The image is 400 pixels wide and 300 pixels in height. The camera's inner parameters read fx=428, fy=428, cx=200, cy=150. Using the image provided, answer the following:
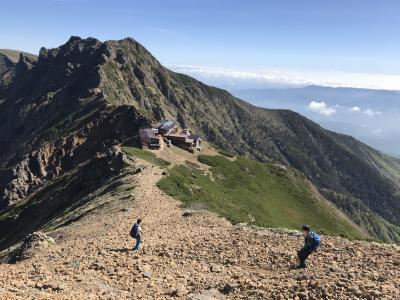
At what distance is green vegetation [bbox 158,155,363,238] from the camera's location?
7288 centimetres

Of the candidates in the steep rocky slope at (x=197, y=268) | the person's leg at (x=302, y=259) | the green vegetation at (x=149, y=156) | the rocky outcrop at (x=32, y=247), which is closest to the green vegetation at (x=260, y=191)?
the green vegetation at (x=149, y=156)

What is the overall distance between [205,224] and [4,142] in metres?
185

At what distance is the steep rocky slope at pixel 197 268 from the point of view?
1872cm

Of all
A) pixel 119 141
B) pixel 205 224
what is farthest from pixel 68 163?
pixel 205 224

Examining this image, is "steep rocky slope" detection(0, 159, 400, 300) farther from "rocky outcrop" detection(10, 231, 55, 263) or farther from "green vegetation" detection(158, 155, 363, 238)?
"green vegetation" detection(158, 155, 363, 238)

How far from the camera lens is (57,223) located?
50.8 metres

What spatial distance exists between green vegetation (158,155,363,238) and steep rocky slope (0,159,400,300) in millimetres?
30153

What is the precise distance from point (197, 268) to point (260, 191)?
271 ft

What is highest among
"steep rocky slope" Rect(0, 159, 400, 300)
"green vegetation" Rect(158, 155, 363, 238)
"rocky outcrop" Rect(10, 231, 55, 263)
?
"steep rocky slope" Rect(0, 159, 400, 300)

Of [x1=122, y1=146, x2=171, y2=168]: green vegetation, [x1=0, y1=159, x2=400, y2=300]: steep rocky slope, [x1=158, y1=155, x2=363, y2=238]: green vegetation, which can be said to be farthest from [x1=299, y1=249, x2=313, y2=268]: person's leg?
[x1=122, y1=146, x2=171, y2=168]: green vegetation

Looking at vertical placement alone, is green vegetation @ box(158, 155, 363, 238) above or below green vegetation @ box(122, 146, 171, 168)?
below

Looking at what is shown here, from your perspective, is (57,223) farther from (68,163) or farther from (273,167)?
(273,167)

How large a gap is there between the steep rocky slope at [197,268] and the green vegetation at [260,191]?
3015 cm

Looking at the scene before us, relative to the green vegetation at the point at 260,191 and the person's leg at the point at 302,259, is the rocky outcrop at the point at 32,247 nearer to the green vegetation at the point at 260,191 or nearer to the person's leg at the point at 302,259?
the person's leg at the point at 302,259
